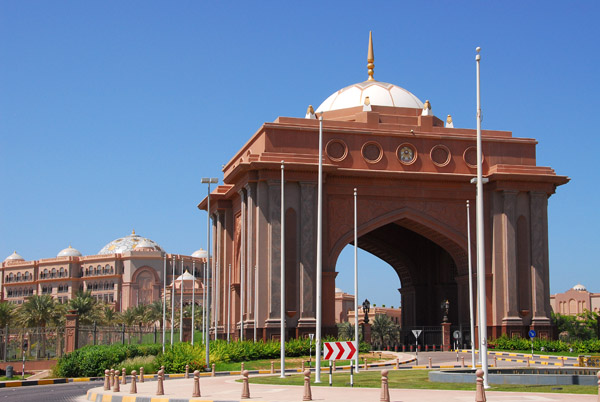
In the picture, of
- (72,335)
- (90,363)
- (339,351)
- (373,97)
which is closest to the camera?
(339,351)

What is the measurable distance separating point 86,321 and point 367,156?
36.2 m

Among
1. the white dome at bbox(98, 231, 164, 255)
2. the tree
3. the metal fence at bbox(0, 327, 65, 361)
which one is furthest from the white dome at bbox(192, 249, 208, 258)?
the metal fence at bbox(0, 327, 65, 361)

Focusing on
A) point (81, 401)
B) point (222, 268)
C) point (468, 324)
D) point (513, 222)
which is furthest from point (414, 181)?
point (81, 401)

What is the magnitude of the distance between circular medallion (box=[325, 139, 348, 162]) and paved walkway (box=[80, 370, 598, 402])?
2236 cm

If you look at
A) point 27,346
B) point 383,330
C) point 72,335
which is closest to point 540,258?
point 72,335

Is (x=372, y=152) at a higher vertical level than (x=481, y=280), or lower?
higher

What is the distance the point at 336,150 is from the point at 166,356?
16.6 metres

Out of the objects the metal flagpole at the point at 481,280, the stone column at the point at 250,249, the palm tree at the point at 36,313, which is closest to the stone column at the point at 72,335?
the stone column at the point at 250,249

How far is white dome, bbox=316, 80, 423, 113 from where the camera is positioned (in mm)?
51938

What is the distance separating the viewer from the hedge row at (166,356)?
3541 cm

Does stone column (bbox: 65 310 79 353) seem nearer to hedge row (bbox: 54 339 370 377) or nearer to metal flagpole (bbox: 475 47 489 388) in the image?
hedge row (bbox: 54 339 370 377)

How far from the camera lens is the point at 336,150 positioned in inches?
1860

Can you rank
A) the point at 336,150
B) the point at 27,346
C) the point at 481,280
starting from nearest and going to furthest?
the point at 481,280
the point at 336,150
the point at 27,346

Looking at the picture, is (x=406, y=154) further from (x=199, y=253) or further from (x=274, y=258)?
(x=199, y=253)
